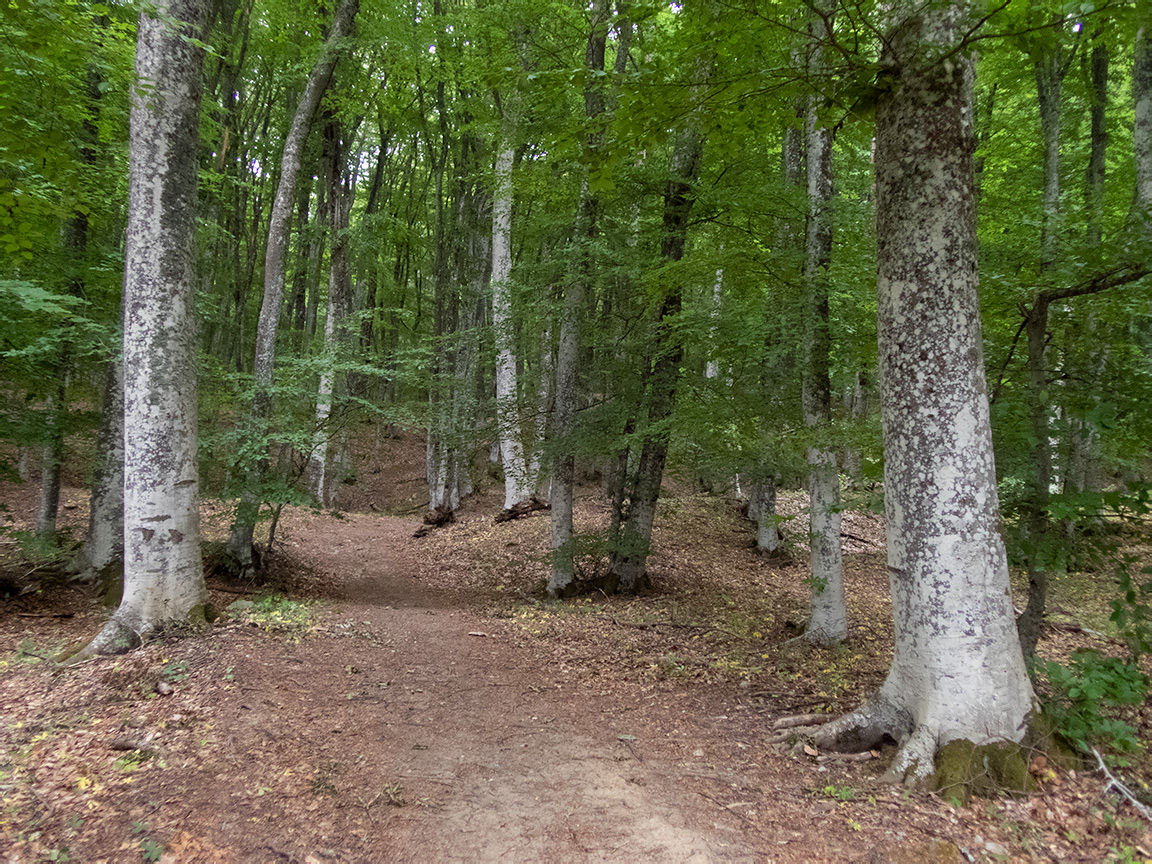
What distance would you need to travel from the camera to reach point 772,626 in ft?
26.0

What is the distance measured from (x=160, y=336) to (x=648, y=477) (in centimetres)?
646

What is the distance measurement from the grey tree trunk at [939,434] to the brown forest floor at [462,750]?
0.52 meters

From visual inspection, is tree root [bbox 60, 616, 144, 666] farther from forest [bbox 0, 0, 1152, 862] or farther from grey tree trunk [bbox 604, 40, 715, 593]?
grey tree trunk [bbox 604, 40, 715, 593]

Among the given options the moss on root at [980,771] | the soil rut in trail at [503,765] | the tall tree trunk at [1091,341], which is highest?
the tall tree trunk at [1091,341]

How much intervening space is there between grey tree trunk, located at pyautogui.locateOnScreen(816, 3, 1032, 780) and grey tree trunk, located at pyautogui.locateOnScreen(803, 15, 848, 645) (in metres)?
2.73

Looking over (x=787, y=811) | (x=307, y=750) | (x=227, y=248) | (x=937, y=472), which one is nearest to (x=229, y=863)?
(x=307, y=750)

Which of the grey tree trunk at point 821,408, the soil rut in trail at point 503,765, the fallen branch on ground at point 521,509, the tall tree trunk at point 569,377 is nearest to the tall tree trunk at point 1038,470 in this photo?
the grey tree trunk at point 821,408

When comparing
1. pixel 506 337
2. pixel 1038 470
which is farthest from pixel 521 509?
pixel 1038 470

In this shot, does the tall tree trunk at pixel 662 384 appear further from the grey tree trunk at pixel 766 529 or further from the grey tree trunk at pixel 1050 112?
the grey tree trunk at pixel 1050 112

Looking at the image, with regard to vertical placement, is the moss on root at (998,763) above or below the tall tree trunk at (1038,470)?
below

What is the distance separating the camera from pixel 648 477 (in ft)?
30.2

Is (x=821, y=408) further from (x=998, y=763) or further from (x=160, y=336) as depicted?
(x=160, y=336)

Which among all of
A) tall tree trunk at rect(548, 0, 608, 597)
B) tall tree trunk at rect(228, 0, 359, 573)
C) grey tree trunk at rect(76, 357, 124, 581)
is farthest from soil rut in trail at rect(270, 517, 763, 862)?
grey tree trunk at rect(76, 357, 124, 581)

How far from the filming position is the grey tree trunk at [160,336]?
5.37 m
